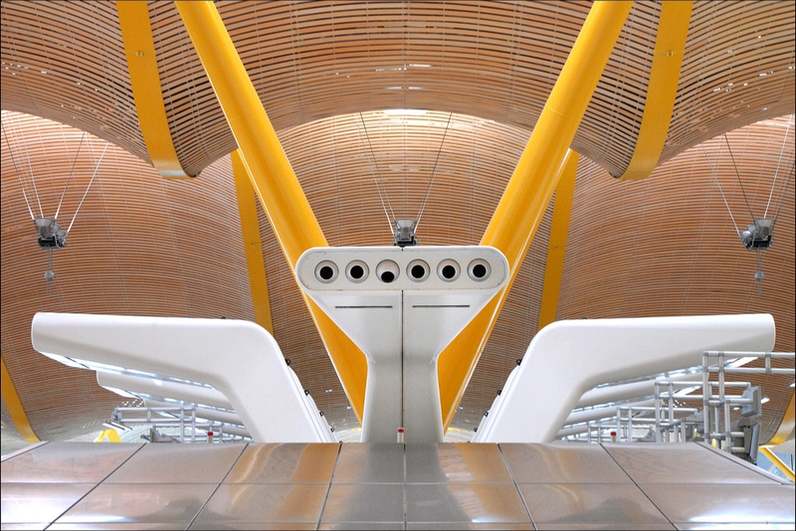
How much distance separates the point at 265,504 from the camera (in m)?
6.60

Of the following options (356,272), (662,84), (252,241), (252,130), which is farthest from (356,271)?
(252,241)

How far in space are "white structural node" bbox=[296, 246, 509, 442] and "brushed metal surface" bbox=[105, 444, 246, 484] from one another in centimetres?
223

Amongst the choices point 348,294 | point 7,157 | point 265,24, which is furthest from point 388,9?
point 7,157

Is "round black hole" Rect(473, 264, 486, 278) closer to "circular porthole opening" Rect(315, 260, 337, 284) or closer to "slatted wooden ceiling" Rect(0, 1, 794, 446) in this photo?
"circular porthole opening" Rect(315, 260, 337, 284)

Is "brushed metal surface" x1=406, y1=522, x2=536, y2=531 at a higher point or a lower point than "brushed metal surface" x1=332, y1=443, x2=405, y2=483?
higher

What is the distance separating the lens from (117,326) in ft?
43.3

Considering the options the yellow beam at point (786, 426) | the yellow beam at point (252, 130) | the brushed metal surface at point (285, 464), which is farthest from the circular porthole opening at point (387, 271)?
the yellow beam at point (786, 426)

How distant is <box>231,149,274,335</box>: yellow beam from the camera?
2340 centimetres

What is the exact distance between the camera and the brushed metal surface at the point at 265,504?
6238 millimetres

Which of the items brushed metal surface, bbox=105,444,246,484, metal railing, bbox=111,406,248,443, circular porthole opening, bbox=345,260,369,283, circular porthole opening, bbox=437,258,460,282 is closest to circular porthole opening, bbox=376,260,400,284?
circular porthole opening, bbox=345,260,369,283

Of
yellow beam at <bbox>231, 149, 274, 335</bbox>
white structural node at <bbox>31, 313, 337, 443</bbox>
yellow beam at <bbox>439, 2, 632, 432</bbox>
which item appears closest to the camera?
yellow beam at <bbox>439, 2, 632, 432</bbox>

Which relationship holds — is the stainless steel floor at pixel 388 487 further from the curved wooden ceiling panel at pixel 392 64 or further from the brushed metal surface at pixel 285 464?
the curved wooden ceiling panel at pixel 392 64

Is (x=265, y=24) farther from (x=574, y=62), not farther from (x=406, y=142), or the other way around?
(x=406, y=142)

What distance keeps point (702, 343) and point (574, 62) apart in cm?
527
